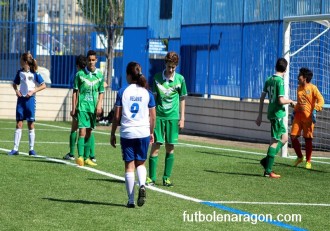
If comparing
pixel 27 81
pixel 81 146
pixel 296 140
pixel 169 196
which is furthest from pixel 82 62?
pixel 169 196

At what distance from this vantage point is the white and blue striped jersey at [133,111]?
1216 centimetres

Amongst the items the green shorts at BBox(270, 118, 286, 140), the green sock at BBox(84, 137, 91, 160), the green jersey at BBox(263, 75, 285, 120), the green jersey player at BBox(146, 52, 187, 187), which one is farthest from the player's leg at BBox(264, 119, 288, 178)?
the green sock at BBox(84, 137, 91, 160)

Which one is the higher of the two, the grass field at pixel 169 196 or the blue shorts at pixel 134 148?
the blue shorts at pixel 134 148

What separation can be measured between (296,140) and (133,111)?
299 inches

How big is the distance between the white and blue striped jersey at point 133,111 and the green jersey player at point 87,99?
5.19m

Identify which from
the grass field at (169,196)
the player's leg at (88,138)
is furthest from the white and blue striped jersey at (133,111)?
the player's leg at (88,138)

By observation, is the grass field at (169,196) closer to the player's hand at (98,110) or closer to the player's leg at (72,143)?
the player's leg at (72,143)

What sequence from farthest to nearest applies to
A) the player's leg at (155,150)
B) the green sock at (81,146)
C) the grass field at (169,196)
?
the green sock at (81,146) → the player's leg at (155,150) → the grass field at (169,196)

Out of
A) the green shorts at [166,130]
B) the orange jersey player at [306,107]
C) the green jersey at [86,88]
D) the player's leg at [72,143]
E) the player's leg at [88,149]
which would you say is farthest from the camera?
the orange jersey player at [306,107]

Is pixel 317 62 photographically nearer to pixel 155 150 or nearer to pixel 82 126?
pixel 82 126

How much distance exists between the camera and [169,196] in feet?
43.2

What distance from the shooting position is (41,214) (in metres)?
11.1

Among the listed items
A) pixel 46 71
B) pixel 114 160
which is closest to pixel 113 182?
pixel 114 160

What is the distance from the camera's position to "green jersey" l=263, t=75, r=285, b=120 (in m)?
16.5
